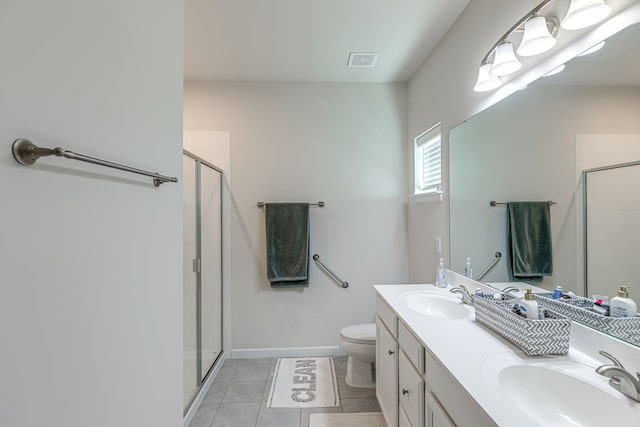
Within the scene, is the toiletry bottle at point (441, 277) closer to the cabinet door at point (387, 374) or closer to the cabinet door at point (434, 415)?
the cabinet door at point (387, 374)

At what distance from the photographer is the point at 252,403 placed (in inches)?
76.6

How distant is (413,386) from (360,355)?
893 mm

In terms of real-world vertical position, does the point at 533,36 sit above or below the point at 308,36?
below

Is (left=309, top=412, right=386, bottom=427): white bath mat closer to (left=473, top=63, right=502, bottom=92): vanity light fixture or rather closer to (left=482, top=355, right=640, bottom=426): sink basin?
(left=482, top=355, right=640, bottom=426): sink basin

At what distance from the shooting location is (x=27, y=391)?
58 cm

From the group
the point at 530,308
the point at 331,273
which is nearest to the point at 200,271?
the point at 331,273

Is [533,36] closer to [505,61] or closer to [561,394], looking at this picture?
[505,61]

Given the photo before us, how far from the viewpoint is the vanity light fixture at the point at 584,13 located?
35.4 inches

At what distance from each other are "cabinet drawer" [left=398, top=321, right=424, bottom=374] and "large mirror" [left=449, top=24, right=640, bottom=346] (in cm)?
58

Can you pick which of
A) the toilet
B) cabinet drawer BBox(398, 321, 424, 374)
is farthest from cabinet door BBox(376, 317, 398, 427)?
the toilet

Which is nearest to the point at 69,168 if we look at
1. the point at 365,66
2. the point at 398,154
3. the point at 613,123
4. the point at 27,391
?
the point at 27,391

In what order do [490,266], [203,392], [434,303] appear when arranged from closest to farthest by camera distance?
1. [490,266]
2. [434,303]
3. [203,392]

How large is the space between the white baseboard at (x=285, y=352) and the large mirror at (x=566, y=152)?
1.59m

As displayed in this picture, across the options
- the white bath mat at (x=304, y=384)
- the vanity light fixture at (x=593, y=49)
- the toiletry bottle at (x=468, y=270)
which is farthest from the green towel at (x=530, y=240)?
the white bath mat at (x=304, y=384)
